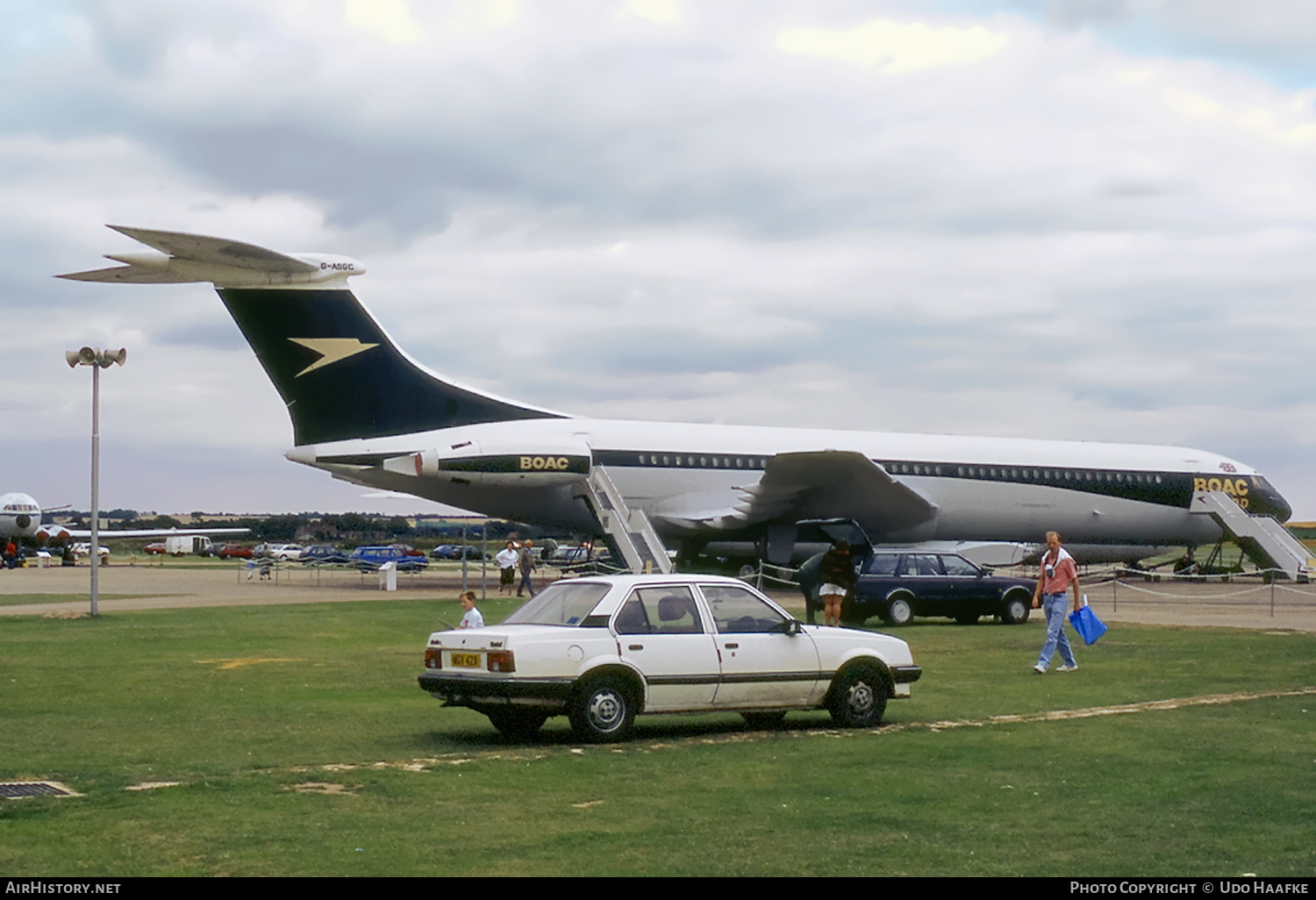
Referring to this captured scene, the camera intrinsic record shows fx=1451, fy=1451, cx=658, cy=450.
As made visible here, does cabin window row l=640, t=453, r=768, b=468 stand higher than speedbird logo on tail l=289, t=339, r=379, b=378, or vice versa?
speedbird logo on tail l=289, t=339, r=379, b=378

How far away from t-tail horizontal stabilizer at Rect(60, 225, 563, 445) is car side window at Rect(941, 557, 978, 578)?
13608 mm

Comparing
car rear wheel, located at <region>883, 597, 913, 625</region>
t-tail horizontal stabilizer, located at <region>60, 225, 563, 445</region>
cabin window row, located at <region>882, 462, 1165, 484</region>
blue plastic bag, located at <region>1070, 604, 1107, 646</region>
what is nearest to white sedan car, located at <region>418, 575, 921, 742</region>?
blue plastic bag, located at <region>1070, 604, 1107, 646</region>

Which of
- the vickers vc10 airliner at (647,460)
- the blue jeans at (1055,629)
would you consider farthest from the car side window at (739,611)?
the vickers vc10 airliner at (647,460)

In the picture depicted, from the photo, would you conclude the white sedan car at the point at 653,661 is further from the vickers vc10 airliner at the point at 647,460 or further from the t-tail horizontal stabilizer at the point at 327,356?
the t-tail horizontal stabilizer at the point at 327,356

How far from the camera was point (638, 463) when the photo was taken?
36.8m

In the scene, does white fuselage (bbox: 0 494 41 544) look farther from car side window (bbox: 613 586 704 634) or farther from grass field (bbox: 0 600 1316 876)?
car side window (bbox: 613 586 704 634)

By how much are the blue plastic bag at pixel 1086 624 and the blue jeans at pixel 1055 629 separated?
0.41 meters

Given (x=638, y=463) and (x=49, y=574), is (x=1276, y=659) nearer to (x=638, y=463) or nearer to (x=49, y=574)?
(x=638, y=463)

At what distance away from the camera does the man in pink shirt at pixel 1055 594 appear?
17.2 m

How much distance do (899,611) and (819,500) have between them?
11.0 metres

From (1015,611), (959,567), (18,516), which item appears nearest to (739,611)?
(959,567)

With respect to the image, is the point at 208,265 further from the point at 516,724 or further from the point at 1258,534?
the point at 1258,534

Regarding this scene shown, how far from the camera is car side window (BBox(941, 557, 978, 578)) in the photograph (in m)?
27.1

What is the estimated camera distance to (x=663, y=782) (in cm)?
988
